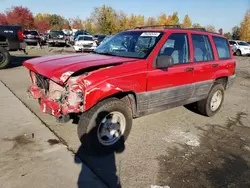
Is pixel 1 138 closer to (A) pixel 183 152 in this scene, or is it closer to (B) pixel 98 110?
(B) pixel 98 110

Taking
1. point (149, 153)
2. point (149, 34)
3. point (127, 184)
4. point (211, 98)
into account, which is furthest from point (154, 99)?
point (211, 98)

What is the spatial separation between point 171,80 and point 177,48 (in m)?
0.64

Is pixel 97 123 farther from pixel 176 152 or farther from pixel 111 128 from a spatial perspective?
pixel 176 152

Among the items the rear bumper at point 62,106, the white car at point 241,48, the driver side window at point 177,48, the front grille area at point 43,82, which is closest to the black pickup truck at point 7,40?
the front grille area at point 43,82

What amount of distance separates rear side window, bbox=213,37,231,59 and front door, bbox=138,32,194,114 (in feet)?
3.88

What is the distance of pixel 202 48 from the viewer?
4.93 meters

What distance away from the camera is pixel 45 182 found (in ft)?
9.46

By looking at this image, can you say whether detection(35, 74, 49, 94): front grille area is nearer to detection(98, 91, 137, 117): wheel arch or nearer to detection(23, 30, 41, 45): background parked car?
detection(98, 91, 137, 117): wheel arch

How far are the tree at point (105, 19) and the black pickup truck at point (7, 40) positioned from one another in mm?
43843

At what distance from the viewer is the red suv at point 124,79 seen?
3281 millimetres

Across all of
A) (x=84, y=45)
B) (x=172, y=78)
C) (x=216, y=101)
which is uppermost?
(x=172, y=78)

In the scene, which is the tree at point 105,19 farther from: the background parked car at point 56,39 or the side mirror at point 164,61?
the side mirror at point 164,61

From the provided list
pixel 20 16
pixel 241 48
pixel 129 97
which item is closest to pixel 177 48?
pixel 129 97

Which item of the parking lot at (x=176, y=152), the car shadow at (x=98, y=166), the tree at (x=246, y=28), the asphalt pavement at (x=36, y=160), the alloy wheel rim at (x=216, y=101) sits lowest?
the parking lot at (x=176, y=152)
